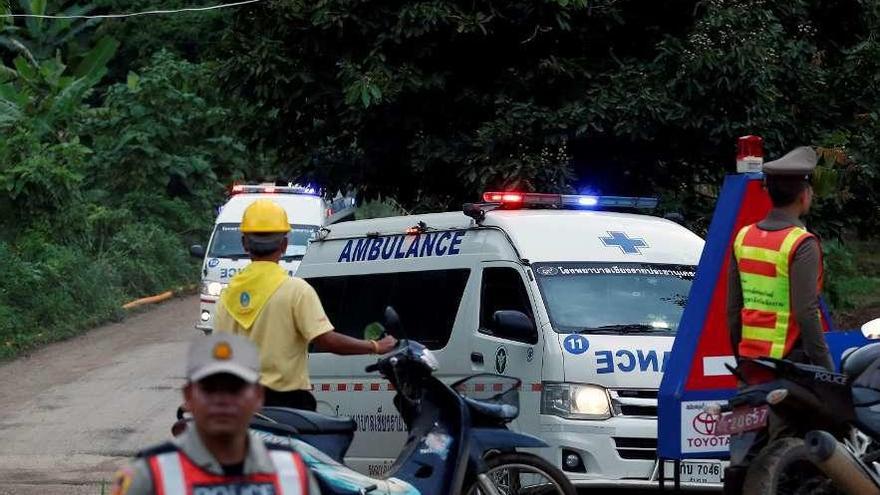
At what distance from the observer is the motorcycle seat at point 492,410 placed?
300 inches

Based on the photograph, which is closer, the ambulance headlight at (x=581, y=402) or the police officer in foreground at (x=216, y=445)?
the police officer in foreground at (x=216, y=445)

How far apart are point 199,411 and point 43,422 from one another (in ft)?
41.2

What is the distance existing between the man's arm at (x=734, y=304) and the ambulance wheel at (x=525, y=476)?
1.16 meters

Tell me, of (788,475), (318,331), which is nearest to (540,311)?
(318,331)

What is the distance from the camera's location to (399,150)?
16.5 m

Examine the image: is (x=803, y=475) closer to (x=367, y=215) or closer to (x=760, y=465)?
(x=760, y=465)

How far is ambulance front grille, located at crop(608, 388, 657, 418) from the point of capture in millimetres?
9391

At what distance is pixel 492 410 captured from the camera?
767 centimetres

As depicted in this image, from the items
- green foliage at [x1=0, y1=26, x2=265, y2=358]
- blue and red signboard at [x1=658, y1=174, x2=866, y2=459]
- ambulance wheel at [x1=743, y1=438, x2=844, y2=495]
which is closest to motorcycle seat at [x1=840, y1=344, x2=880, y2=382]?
ambulance wheel at [x1=743, y1=438, x2=844, y2=495]

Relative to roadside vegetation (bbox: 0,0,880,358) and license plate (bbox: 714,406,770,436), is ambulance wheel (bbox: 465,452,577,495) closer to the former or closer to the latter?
license plate (bbox: 714,406,770,436)

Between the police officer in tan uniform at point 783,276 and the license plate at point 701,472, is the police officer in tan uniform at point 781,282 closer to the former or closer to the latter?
the police officer in tan uniform at point 783,276

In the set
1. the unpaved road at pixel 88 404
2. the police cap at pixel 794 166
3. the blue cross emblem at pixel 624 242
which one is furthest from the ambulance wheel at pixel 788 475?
the unpaved road at pixel 88 404

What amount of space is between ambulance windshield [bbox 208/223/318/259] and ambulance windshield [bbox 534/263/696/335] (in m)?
12.5

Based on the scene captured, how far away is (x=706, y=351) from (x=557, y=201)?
11.0 feet
